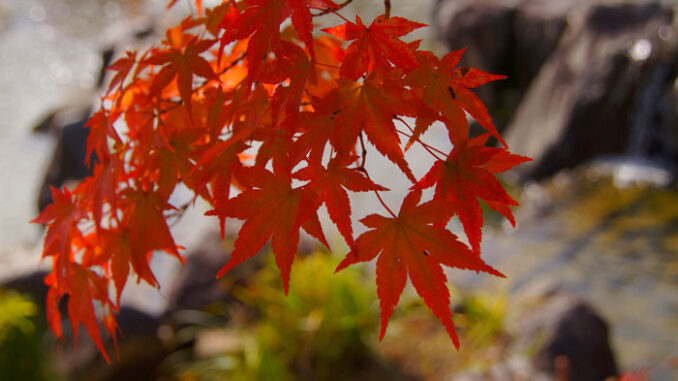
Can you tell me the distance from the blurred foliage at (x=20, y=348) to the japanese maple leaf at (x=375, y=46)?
2.02 m

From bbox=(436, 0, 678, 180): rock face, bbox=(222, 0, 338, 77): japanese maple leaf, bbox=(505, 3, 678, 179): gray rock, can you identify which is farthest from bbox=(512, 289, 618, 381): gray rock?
bbox=(505, 3, 678, 179): gray rock

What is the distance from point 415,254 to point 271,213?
0.54ft

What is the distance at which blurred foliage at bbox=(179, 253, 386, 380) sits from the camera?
2.67 metres

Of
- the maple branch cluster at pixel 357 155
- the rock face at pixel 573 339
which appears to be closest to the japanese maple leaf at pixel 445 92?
the maple branch cluster at pixel 357 155

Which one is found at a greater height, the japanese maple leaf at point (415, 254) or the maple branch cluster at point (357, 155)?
the maple branch cluster at point (357, 155)

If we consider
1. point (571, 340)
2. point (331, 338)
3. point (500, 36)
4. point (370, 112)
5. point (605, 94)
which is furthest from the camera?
point (500, 36)

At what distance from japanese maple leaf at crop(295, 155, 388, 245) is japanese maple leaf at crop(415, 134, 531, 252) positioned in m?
0.07

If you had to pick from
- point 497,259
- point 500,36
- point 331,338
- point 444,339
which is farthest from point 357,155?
point 500,36

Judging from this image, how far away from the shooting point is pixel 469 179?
25.3 inches

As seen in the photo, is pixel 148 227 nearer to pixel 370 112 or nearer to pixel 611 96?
pixel 370 112

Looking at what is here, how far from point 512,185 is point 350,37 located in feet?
17.0

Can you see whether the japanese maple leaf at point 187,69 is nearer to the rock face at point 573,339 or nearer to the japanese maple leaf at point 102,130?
the japanese maple leaf at point 102,130

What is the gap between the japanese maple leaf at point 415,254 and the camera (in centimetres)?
62

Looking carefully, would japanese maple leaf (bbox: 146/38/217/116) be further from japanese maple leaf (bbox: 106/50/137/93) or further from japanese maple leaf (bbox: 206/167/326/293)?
japanese maple leaf (bbox: 206/167/326/293)
